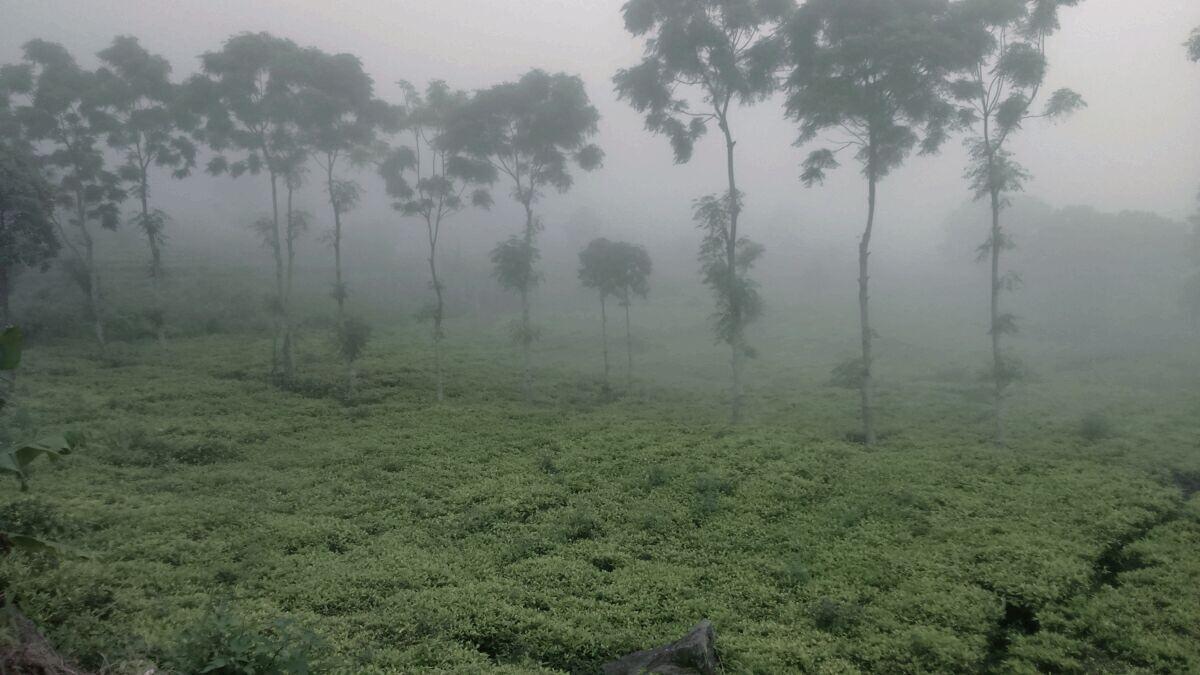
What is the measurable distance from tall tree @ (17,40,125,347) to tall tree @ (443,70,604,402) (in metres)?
19.8

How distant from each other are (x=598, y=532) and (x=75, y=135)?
3805 centimetres

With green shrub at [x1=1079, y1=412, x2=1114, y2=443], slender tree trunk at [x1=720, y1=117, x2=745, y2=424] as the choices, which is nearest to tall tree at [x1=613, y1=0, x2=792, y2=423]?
slender tree trunk at [x1=720, y1=117, x2=745, y2=424]

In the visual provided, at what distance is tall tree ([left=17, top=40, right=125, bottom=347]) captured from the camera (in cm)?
3119

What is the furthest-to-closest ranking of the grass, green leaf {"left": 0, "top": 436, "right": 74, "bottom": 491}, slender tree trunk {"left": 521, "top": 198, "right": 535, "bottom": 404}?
slender tree trunk {"left": 521, "top": 198, "right": 535, "bottom": 404}
the grass
green leaf {"left": 0, "top": 436, "right": 74, "bottom": 491}

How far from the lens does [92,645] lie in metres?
6.86

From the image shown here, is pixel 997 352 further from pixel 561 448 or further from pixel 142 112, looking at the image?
pixel 142 112

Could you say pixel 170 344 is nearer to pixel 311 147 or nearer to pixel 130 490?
pixel 311 147

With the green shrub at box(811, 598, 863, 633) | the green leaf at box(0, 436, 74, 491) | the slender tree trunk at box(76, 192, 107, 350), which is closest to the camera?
the green leaf at box(0, 436, 74, 491)

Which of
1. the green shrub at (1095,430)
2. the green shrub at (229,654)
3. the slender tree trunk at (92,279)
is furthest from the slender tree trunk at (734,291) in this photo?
the slender tree trunk at (92,279)

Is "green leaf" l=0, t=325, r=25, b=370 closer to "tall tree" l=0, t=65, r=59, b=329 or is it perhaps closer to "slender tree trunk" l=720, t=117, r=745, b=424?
"slender tree trunk" l=720, t=117, r=745, b=424

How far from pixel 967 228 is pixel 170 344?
9696cm

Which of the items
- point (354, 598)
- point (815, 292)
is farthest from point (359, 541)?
point (815, 292)

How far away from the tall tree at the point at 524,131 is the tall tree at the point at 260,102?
7970mm

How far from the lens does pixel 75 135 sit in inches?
1297
